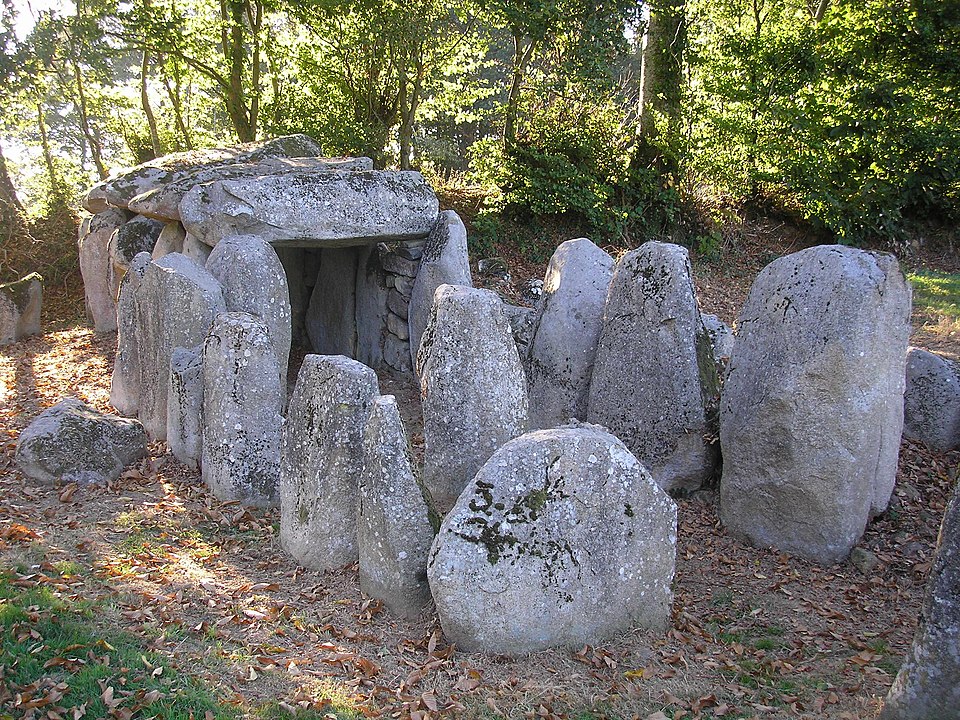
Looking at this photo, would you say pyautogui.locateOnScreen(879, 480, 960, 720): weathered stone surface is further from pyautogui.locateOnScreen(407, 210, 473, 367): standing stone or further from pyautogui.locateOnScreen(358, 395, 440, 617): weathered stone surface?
pyautogui.locateOnScreen(407, 210, 473, 367): standing stone

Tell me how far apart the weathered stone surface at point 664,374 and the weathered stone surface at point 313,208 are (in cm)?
326

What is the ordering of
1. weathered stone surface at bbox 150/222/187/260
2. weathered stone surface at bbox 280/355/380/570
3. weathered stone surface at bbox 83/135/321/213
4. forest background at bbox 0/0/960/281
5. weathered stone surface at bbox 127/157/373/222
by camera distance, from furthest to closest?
forest background at bbox 0/0/960/281, weathered stone surface at bbox 83/135/321/213, weathered stone surface at bbox 150/222/187/260, weathered stone surface at bbox 127/157/373/222, weathered stone surface at bbox 280/355/380/570

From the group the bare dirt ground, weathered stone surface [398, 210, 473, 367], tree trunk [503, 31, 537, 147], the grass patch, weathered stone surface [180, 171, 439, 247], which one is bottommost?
the bare dirt ground

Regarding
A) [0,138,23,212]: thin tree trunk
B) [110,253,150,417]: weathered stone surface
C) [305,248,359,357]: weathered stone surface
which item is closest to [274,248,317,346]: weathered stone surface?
[305,248,359,357]: weathered stone surface

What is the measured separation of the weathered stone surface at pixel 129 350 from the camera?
8.87m

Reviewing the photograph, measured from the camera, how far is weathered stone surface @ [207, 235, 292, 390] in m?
8.10

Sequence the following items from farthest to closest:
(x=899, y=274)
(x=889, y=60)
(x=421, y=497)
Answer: (x=889, y=60), (x=899, y=274), (x=421, y=497)

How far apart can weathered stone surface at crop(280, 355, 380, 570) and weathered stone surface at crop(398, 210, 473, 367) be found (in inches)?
158

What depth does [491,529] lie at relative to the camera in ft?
15.9

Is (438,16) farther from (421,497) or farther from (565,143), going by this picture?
(421,497)

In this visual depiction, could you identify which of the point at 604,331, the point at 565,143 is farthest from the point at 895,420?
the point at 565,143

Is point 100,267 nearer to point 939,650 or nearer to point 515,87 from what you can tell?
point 515,87

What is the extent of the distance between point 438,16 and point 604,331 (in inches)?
287

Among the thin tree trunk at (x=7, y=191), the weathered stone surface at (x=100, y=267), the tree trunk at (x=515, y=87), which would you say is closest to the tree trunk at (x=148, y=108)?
the thin tree trunk at (x=7, y=191)
